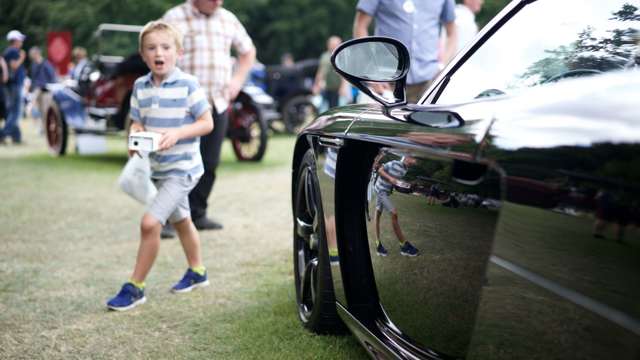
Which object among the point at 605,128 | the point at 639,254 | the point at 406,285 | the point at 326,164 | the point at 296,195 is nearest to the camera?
the point at 639,254

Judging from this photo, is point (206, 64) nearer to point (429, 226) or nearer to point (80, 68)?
point (429, 226)

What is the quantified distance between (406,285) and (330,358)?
104 centimetres

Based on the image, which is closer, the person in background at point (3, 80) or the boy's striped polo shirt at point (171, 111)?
the boy's striped polo shirt at point (171, 111)

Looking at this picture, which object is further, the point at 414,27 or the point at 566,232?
the point at 414,27

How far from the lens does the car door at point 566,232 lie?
147 centimetres

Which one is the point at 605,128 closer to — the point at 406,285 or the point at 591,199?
the point at 591,199

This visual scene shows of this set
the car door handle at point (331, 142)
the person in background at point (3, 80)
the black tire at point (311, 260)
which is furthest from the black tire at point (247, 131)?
the car door handle at point (331, 142)

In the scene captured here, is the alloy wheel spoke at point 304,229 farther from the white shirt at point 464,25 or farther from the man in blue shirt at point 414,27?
the white shirt at point 464,25

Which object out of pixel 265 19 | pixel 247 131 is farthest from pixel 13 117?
pixel 265 19

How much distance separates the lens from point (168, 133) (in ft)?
14.4

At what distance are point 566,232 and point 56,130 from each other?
42.8ft

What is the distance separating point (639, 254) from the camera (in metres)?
1.43

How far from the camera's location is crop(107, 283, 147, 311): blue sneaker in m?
4.30

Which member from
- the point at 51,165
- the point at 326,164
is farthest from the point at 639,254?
the point at 51,165
